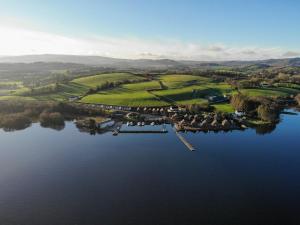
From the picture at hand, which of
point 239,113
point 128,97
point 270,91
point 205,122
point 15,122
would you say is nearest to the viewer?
point 205,122

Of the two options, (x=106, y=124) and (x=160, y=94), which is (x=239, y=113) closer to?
(x=160, y=94)

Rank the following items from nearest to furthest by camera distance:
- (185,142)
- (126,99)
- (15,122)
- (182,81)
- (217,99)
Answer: (185,142)
(15,122)
(126,99)
(217,99)
(182,81)

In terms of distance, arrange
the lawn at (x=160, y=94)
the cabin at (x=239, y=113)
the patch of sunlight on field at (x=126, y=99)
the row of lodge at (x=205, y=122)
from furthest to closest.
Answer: the lawn at (x=160, y=94) → the patch of sunlight on field at (x=126, y=99) → the cabin at (x=239, y=113) → the row of lodge at (x=205, y=122)

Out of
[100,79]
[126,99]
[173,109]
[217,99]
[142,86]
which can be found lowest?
[173,109]

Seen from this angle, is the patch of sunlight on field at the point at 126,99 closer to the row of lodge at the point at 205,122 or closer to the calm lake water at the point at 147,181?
the row of lodge at the point at 205,122

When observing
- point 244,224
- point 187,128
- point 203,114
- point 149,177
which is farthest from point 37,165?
point 203,114

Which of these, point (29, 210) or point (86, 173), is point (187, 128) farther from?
point (29, 210)

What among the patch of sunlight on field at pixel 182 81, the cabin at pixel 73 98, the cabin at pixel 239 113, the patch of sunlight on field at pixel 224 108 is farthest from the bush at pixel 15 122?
the patch of sunlight on field at pixel 182 81

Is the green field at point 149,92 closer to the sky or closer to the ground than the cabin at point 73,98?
closer to the sky

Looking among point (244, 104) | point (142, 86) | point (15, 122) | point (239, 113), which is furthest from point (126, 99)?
point (244, 104)
